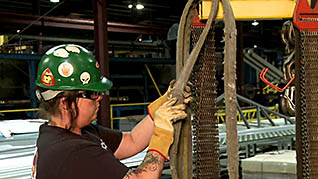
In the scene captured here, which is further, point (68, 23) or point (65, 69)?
point (68, 23)

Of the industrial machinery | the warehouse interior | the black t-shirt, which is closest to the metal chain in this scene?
the industrial machinery

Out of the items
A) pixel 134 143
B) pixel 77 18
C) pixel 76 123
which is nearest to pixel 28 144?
pixel 134 143

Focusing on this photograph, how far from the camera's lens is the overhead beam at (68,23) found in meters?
10.4

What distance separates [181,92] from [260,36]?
1687 centimetres

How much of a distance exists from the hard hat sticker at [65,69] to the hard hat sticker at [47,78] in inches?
1.7

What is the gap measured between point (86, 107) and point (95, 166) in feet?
0.92

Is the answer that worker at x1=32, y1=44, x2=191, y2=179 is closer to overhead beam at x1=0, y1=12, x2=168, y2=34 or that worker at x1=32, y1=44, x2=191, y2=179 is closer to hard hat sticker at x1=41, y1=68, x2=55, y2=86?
hard hat sticker at x1=41, y1=68, x2=55, y2=86

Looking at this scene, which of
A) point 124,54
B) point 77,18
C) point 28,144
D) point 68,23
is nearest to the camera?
point 28,144

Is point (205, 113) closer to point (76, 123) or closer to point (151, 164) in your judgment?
point (151, 164)

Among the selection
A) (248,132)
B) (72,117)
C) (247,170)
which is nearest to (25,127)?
(247,170)

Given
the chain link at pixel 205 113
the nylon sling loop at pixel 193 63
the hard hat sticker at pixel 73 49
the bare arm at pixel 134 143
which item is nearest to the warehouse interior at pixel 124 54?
the bare arm at pixel 134 143

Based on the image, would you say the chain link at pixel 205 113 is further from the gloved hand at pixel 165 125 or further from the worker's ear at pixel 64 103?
the worker's ear at pixel 64 103

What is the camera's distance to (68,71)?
1.66 m

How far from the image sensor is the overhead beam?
34.1 feet
